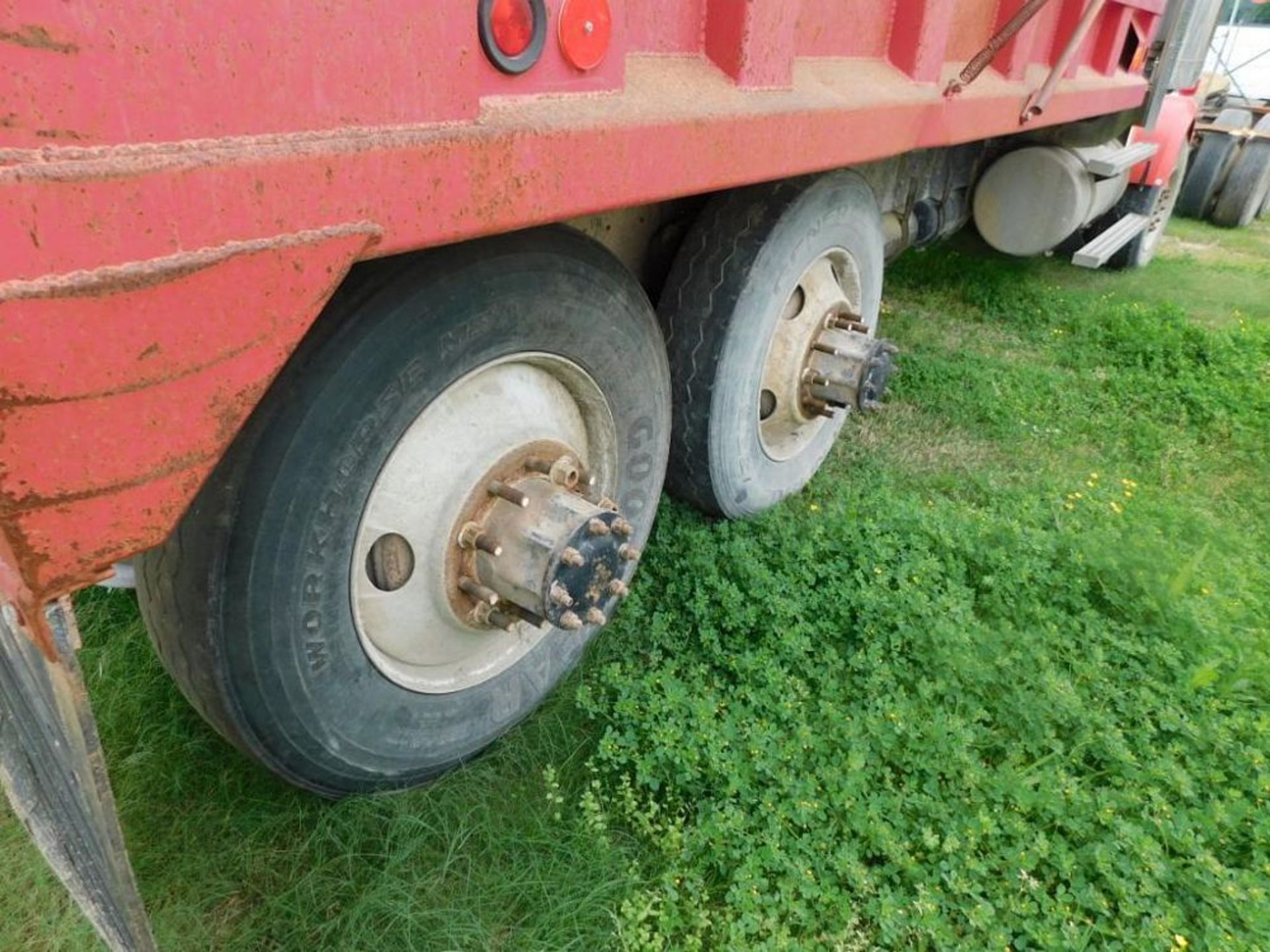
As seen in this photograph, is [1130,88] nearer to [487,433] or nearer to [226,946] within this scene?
[487,433]

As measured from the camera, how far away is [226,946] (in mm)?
1536

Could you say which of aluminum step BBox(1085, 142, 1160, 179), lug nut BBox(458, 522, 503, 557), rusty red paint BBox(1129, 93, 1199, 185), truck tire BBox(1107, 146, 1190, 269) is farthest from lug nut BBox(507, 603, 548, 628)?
truck tire BBox(1107, 146, 1190, 269)

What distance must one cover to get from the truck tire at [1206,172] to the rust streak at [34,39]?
942 centimetres

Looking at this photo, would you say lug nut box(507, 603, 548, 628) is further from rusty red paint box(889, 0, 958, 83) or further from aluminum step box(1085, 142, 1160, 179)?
aluminum step box(1085, 142, 1160, 179)

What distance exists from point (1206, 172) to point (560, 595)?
8757mm

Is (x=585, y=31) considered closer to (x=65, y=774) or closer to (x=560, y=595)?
(x=560, y=595)

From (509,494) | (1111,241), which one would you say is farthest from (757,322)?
(1111,241)

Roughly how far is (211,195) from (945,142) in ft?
6.65

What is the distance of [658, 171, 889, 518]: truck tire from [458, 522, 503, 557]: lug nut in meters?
0.83

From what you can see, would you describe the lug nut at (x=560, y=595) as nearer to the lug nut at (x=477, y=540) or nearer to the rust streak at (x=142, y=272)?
the lug nut at (x=477, y=540)

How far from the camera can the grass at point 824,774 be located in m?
1.65

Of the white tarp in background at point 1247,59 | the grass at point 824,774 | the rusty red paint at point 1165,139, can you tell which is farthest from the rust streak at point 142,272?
the white tarp in background at point 1247,59

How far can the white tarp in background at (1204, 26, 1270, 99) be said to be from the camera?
44.4ft

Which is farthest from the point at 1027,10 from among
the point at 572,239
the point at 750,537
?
the point at 750,537
